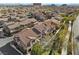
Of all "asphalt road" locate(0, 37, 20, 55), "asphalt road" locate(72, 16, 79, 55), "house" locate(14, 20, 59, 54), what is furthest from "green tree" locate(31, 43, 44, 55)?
"asphalt road" locate(72, 16, 79, 55)

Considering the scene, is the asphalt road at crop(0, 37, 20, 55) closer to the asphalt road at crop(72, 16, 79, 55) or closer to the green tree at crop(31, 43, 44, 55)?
the green tree at crop(31, 43, 44, 55)

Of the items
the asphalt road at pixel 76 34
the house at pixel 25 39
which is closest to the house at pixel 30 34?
the house at pixel 25 39

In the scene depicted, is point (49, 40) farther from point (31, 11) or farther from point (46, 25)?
point (31, 11)

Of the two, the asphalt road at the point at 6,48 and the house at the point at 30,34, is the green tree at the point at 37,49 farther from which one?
the asphalt road at the point at 6,48

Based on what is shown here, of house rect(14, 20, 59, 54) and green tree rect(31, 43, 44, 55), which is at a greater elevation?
house rect(14, 20, 59, 54)

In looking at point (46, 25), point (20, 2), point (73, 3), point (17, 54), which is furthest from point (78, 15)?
point (17, 54)

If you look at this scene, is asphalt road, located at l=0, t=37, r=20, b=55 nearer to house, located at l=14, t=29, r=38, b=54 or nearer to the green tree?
house, located at l=14, t=29, r=38, b=54

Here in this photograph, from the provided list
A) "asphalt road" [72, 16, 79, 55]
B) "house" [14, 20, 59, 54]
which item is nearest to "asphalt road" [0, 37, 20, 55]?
"house" [14, 20, 59, 54]

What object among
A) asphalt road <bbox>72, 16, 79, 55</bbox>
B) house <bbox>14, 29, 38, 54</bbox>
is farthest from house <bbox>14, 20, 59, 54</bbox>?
asphalt road <bbox>72, 16, 79, 55</bbox>

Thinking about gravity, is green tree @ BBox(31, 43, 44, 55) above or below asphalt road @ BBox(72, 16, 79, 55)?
below
